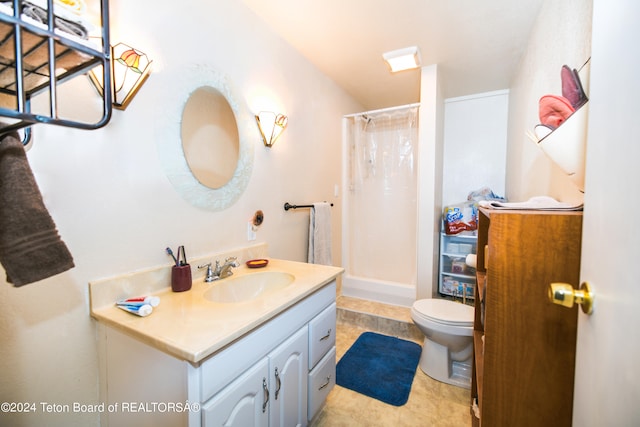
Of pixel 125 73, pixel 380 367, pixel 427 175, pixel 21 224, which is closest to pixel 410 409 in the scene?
pixel 380 367

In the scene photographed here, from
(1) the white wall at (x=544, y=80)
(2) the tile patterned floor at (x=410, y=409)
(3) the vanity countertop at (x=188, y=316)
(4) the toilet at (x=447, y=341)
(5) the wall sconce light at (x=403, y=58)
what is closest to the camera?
(3) the vanity countertop at (x=188, y=316)

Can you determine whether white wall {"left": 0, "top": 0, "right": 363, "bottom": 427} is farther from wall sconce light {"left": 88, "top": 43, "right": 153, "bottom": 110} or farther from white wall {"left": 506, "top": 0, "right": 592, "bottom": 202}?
white wall {"left": 506, "top": 0, "right": 592, "bottom": 202}

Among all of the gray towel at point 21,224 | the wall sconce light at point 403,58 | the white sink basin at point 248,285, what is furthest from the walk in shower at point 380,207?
the gray towel at point 21,224

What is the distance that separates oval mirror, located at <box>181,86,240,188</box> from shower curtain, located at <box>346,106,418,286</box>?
1.62 metres

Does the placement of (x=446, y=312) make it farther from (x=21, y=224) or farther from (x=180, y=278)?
(x=21, y=224)

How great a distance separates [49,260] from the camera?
1.58 ft

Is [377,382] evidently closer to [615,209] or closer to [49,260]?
[615,209]

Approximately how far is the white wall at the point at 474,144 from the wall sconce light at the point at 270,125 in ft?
7.02

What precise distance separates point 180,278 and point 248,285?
345mm

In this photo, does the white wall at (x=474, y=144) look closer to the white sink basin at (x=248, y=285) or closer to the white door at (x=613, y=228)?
the white sink basin at (x=248, y=285)

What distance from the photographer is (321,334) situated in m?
1.29

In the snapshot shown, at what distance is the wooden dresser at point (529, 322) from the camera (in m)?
0.74

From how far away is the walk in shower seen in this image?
271 cm

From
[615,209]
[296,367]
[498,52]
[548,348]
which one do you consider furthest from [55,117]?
[498,52]
